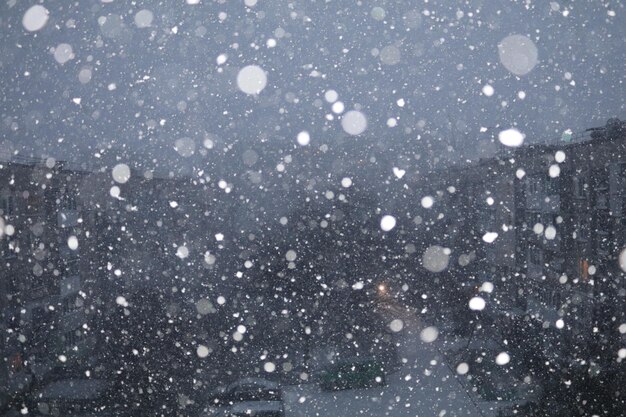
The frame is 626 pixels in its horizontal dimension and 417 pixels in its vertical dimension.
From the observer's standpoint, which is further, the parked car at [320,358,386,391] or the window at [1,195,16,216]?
the parked car at [320,358,386,391]

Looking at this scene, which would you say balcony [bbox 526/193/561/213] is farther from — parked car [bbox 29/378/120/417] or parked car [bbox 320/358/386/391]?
parked car [bbox 29/378/120/417]

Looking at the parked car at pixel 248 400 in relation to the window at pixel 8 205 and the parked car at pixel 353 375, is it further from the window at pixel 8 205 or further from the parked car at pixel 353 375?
the window at pixel 8 205

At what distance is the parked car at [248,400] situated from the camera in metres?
8.23

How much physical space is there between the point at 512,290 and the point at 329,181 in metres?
7.09

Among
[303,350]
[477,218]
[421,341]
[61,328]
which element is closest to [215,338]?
[303,350]

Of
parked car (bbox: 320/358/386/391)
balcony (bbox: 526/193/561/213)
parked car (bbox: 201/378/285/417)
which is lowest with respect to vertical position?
parked car (bbox: 201/378/285/417)

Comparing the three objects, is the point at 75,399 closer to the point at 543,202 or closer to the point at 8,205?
the point at 8,205

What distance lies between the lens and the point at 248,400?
902cm

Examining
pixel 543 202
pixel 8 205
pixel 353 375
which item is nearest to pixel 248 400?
pixel 353 375

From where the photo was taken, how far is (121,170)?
1535 centimetres

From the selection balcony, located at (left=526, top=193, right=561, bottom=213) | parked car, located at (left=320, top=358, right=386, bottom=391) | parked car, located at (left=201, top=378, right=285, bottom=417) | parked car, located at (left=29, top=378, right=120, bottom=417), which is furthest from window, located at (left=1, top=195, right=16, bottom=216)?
balcony, located at (left=526, top=193, right=561, bottom=213)

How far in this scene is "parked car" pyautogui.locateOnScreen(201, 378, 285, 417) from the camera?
823cm

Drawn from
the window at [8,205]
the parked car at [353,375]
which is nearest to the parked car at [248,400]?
the parked car at [353,375]

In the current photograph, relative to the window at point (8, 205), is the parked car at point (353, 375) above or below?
below
